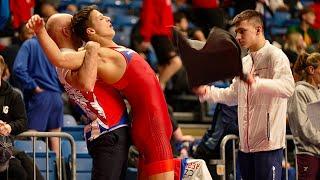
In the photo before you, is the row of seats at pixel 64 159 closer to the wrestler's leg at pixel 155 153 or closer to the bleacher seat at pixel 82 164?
the bleacher seat at pixel 82 164

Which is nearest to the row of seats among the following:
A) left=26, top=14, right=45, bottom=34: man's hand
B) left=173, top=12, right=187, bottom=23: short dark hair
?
left=26, top=14, right=45, bottom=34: man's hand

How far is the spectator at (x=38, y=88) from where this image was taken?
940 cm

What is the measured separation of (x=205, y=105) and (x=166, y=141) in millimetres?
5490

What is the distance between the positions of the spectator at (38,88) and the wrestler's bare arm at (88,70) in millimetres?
3640

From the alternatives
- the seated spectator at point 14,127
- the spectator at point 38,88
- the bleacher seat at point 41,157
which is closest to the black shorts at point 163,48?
the spectator at point 38,88

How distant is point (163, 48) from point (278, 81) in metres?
4.99

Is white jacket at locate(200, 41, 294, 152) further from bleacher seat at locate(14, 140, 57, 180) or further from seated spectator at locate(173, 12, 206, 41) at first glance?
seated spectator at locate(173, 12, 206, 41)

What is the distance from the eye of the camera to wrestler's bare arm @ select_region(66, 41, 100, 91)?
577 cm

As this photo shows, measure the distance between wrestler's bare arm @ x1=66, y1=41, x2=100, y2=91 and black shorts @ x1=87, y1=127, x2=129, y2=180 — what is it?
15.7 inches

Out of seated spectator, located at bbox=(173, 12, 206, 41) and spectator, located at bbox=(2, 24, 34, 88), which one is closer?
spectator, located at bbox=(2, 24, 34, 88)

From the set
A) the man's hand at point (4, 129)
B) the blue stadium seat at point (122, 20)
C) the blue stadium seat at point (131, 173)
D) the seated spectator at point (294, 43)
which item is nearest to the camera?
the man's hand at point (4, 129)

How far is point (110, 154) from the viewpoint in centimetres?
598

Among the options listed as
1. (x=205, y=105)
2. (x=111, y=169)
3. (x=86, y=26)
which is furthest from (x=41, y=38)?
(x=205, y=105)

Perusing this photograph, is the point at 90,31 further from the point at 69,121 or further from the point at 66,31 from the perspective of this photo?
the point at 69,121
